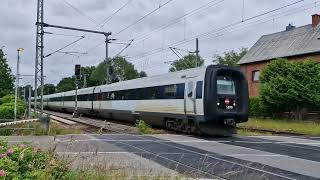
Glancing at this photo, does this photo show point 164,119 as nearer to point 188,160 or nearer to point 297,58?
point 188,160

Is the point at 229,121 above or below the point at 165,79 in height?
below

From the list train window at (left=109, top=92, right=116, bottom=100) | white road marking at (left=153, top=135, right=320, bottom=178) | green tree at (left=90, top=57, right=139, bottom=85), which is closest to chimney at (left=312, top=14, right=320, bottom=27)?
train window at (left=109, top=92, right=116, bottom=100)

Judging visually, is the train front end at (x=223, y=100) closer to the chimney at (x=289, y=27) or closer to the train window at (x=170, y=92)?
the train window at (x=170, y=92)

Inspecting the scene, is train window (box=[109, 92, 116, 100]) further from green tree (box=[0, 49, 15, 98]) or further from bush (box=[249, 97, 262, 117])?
green tree (box=[0, 49, 15, 98])

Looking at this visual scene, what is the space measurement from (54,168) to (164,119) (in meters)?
18.7

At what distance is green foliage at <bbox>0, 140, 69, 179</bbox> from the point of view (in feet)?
19.9

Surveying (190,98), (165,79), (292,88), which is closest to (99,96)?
(292,88)

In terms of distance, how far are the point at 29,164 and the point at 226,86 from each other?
16.7 metres

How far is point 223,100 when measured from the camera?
871 inches

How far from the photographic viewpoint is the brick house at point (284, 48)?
45594mm

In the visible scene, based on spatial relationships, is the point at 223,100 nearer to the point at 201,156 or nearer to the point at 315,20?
the point at 201,156

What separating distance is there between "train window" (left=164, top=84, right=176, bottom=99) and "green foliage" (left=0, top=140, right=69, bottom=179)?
17.1 m

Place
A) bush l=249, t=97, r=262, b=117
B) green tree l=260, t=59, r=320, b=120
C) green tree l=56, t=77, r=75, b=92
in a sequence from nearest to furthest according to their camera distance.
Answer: green tree l=260, t=59, r=320, b=120
bush l=249, t=97, r=262, b=117
green tree l=56, t=77, r=75, b=92

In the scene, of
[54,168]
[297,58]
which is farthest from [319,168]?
[297,58]
